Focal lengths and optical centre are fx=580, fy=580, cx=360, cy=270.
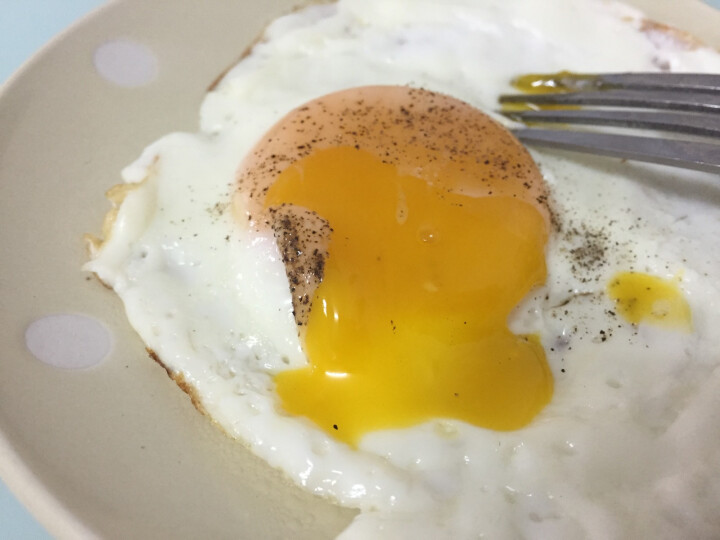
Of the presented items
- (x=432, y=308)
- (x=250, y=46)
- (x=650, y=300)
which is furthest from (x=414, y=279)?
(x=250, y=46)

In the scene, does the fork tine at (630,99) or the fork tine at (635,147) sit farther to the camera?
the fork tine at (630,99)

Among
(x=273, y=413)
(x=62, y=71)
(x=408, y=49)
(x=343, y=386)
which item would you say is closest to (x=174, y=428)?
(x=273, y=413)

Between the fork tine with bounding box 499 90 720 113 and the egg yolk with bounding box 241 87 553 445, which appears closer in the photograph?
the egg yolk with bounding box 241 87 553 445

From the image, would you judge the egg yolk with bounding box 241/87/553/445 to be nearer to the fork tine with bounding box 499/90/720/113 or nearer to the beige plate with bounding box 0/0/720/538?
the beige plate with bounding box 0/0/720/538

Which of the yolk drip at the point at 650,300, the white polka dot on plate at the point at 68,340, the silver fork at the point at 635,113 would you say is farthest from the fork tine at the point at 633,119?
the white polka dot on plate at the point at 68,340

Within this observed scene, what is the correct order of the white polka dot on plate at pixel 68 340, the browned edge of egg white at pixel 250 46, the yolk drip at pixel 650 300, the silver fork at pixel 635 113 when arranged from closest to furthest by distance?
the white polka dot on plate at pixel 68 340, the yolk drip at pixel 650 300, the silver fork at pixel 635 113, the browned edge of egg white at pixel 250 46

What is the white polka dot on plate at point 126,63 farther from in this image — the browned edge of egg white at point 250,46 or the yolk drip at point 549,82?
the yolk drip at point 549,82

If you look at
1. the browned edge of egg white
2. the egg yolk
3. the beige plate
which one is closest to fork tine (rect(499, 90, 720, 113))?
the egg yolk
